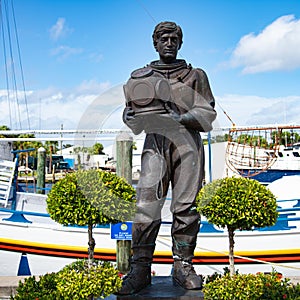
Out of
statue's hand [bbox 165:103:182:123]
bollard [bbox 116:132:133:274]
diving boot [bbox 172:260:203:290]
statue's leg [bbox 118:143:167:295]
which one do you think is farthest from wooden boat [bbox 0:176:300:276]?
statue's hand [bbox 165:103:182:123]

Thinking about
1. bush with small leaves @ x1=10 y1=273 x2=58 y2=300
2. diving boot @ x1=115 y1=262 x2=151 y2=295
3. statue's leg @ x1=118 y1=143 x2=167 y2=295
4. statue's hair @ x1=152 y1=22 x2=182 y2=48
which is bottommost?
bush with small leaves @ x1=10 y1=273 x2=58 y2=300

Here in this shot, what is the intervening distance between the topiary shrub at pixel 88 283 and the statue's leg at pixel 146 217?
0.31 meters

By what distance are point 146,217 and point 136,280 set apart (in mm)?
552

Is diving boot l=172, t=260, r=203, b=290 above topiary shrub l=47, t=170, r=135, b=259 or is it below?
below

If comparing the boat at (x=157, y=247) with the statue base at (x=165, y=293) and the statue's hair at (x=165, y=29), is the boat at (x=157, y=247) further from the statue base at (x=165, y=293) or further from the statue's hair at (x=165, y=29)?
the statue's hair at (x=165, y=29)

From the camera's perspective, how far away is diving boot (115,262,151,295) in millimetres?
3676

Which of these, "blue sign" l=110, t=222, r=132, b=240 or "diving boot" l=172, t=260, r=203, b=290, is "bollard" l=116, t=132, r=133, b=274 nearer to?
"blue sign" l=110, t=222, r=132, b=240

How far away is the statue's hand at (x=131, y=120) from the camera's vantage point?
3.78 meters

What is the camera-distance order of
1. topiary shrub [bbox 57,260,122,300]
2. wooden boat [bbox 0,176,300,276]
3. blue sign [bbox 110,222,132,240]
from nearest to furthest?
topiary shrub [bbox 57,260,122,300], blue sign [bbox 110,222,132,240], wooden boat [bbox 0,176,300,276]

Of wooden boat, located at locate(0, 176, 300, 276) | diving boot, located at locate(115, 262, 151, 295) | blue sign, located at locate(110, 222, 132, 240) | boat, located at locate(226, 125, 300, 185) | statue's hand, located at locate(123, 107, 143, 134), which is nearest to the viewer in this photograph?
diving boot, located at locate(115, 262, 151, 295)

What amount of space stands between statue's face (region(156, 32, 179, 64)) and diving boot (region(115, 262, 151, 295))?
1.89 metres

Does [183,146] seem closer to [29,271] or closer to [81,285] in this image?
[81,285]

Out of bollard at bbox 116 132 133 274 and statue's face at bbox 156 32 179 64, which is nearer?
statue's face at bbox 156 32 179 64

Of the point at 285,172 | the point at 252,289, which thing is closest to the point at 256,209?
the point at 252,289
